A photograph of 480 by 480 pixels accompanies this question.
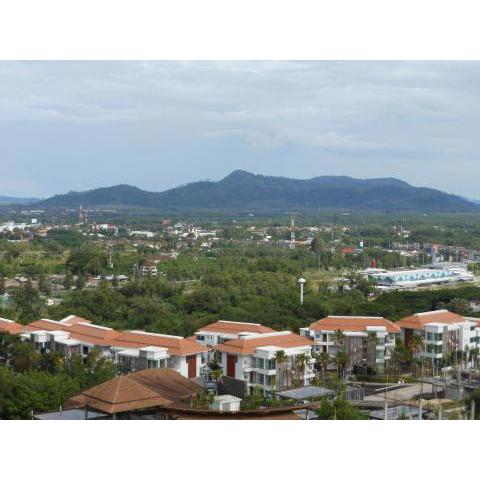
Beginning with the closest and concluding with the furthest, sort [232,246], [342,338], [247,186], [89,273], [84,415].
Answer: [84,415] < [342,338] < [89,273] < [232,246] < [247,186]

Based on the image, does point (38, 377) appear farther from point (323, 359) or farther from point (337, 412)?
point (323, 359)

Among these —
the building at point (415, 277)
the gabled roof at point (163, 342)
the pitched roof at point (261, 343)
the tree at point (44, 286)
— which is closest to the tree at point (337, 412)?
the pitched roof at point (261, 343)

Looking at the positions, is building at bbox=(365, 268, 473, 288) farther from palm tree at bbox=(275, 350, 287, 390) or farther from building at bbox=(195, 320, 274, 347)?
palm tree at bbox=(275, 350, 287, 390)

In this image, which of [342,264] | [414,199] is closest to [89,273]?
[342,264]

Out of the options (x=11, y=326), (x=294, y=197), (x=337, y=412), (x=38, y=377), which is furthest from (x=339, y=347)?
(x=294, y=197)

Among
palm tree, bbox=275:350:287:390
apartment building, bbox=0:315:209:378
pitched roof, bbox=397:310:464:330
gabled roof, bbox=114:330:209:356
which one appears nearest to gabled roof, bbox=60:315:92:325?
apartment building, bbox=0:315:209:378

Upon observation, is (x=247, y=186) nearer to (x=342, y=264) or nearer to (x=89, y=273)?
(x=342, y=264)
